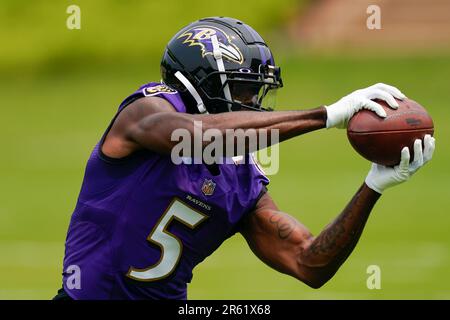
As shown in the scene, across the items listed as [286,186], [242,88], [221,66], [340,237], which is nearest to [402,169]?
[340,237]

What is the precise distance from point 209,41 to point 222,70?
0.16 meters

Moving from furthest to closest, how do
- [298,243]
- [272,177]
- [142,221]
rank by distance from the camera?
1. [272,177]
2. [298,243]
3. [142,221]

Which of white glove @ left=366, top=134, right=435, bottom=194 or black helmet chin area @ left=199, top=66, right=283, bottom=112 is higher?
black helmet chin area @ left=199, top=66, right=283, bottom=112

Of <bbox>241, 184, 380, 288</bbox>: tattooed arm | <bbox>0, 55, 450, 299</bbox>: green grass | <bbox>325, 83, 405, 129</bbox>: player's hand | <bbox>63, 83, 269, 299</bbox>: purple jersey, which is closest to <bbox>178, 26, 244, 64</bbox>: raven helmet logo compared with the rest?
<bbox>63, 83, 269, 299</bbox>: purple jersey

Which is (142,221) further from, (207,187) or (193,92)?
(193,92)

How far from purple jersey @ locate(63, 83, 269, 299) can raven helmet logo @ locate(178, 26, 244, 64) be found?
25cm

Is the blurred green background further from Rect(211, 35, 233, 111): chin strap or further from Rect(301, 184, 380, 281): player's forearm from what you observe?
Rect(211, 35, 233, 111): chin strap

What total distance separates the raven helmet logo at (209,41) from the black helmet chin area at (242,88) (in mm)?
93

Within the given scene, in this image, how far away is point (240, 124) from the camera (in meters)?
4.29

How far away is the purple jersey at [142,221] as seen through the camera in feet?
15.4

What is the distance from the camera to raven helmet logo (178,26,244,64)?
15.5ft

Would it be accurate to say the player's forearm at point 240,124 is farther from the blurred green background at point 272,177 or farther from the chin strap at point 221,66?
the blurred green background at point 272,177

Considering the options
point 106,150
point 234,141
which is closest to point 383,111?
point 234,141

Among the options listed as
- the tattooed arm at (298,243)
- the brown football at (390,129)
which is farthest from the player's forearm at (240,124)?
the tattooed arm at (298,243)
